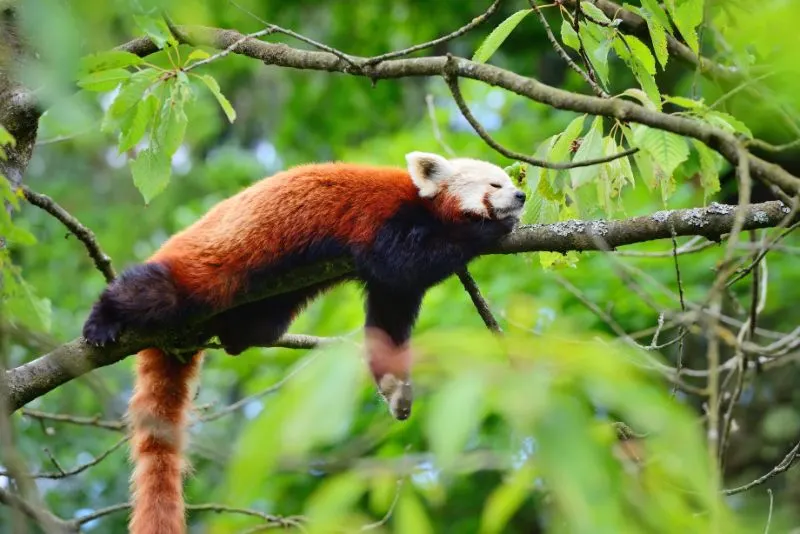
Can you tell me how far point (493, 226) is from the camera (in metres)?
4.70

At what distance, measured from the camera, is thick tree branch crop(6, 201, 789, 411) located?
136 inches

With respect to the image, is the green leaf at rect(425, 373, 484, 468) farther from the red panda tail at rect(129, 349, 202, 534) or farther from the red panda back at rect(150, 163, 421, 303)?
the red panda back at rect(150, 163, 421, 303)

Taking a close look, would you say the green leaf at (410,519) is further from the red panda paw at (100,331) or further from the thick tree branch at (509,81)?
the red panda paw at (100,331)

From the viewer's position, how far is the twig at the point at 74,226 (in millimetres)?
3871

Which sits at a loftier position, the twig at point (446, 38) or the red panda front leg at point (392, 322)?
the twig at point (446, 38)

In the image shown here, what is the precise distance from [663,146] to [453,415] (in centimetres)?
193

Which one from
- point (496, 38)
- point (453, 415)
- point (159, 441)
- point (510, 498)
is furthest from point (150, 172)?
point (453, 415)

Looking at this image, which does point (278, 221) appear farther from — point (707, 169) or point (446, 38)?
point (707, 169)

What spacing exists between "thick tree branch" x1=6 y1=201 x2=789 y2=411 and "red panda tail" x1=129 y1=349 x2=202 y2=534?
337 mm

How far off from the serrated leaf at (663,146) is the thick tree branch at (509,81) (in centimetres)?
13

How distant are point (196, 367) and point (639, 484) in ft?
12.3

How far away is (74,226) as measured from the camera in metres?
4.02

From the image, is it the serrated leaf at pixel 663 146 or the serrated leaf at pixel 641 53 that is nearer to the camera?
the serrated leaf at pixel 663 146

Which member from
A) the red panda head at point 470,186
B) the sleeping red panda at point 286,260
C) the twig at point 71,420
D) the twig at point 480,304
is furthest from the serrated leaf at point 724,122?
the twig at point 71,420
